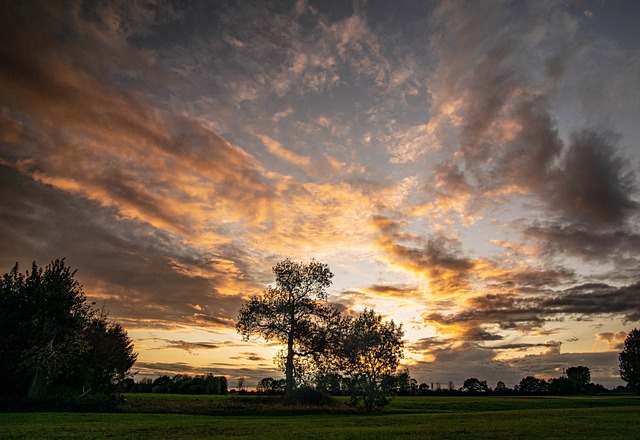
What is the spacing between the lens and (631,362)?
4771 inches

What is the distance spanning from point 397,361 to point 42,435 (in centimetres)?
4425

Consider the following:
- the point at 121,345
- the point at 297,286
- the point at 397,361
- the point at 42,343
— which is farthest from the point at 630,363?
the point at 42,343

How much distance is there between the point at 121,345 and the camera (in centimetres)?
7769

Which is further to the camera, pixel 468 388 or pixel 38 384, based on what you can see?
pixel 468 388

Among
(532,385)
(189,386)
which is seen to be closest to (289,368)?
(189,386)

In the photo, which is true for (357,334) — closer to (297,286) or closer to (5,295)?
(297,286)

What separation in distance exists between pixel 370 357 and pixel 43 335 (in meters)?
43.7

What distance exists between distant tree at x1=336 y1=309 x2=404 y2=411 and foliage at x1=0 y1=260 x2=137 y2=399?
35926 mm

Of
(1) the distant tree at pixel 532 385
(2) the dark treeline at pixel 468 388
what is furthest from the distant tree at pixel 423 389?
(1) the distant tree at pixel 532 385

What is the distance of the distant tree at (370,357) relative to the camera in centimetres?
Result: 5622

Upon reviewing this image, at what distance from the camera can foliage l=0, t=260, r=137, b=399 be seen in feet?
167

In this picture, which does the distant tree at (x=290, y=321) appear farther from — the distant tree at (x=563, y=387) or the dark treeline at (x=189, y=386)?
the distant tree at (x=563, y=387)

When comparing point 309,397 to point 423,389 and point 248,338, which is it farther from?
point 423,389

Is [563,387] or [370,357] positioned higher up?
[370,357]
